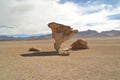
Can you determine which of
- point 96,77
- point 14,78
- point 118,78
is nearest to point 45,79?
point 14,78

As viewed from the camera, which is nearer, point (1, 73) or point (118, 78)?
point (118, 78)

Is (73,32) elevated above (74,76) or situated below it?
above

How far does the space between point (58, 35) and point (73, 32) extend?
1701 millimetres

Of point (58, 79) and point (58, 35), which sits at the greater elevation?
point (58, 35)

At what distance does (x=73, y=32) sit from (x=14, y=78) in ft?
48.2

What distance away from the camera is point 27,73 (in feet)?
37.3

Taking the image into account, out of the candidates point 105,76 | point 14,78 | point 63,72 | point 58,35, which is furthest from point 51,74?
point 58,35

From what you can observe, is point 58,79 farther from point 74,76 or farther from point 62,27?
point 62,27

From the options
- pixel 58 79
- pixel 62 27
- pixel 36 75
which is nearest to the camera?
pixel 58 79

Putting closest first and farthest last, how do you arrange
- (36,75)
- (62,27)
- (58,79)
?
(58,79)
(36,75)
(62,27)

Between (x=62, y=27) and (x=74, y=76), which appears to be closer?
(x=74, y=76)

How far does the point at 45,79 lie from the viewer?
10.1 meters

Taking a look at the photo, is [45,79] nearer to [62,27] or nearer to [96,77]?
[96,77]

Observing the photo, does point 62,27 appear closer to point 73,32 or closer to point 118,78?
point 73,32
